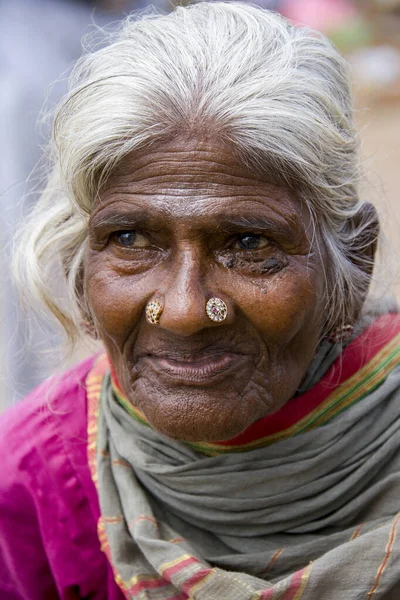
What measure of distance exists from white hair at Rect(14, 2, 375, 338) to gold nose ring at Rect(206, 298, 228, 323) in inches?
13.4

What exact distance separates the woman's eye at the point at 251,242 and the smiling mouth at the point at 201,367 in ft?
0.89

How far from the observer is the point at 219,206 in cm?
215

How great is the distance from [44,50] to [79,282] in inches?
100

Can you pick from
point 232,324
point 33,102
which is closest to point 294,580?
point 232,324

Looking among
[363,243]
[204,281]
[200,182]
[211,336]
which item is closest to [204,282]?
[204,281]

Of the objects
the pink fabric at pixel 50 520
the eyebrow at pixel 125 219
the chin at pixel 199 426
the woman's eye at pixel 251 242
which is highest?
the woman's eye at pixel 251 242

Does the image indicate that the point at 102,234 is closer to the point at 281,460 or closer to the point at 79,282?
the point at 79,282

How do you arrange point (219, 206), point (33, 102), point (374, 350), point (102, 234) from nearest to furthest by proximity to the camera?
point (219, 206)
point (102, 234)
point (374, 350)
point (33, 102)

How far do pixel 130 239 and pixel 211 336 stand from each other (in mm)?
348

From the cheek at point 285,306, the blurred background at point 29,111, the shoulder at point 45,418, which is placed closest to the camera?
the cheek at point 285,306

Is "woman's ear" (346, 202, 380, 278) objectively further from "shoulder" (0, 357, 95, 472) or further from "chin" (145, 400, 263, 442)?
"shoulder" (0, 357, 95, 472)

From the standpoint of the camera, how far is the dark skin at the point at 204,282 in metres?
2.16

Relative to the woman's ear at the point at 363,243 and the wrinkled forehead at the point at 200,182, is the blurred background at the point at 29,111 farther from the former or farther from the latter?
the wrinkled forehead at the point at 200,182

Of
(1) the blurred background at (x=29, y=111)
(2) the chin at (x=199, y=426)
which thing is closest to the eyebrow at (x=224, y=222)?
(2) the chin at (x=199, y=426)
